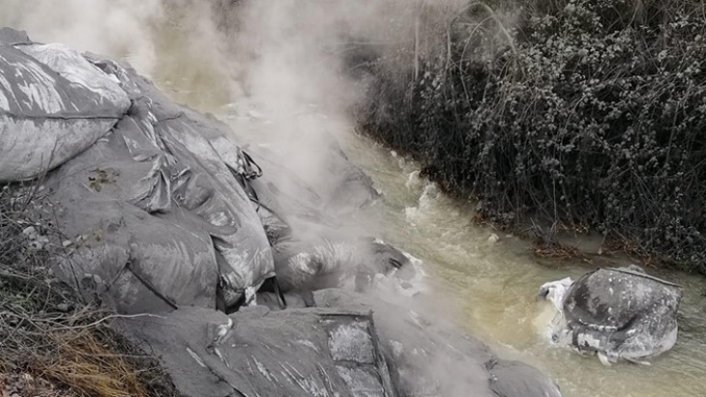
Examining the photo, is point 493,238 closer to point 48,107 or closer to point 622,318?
point 622,318

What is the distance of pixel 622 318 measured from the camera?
4062 millimetres

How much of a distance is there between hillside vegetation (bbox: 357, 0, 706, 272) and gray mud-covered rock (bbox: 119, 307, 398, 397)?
2850mm

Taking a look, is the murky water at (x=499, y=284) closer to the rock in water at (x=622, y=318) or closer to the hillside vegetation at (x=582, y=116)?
the rock in water at (x=622, y=318)

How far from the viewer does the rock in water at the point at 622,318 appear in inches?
160

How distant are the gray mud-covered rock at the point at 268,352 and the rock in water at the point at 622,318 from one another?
1.70m

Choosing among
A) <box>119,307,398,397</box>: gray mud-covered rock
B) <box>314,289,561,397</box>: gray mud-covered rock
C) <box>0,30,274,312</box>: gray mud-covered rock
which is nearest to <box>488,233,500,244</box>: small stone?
<box>314,289,561,397</box>: gray mud-covered rock

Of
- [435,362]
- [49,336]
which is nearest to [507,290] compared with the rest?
[435,362]

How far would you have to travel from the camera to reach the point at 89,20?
280 inches

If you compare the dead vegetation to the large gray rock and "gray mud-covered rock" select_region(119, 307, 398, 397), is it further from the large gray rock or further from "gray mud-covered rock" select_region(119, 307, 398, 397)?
the large gray rock

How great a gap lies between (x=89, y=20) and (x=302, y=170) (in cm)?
333

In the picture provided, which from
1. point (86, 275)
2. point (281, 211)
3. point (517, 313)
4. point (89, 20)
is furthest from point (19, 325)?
point (89, 20)

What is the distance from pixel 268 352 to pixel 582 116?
3381 mm

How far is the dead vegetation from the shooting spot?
7.05 ft

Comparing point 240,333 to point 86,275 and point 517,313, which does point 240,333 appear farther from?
point 517,313
